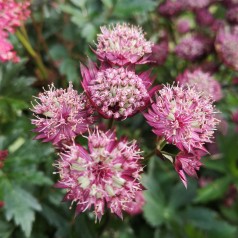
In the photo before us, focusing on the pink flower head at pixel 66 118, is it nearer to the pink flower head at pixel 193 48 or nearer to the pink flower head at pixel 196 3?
the pink flower head at pixel 193 48

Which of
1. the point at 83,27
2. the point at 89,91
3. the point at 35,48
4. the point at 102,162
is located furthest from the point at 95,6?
the point at 102,162

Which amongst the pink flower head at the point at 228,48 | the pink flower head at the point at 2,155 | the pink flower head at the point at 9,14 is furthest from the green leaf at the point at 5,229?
the pink flower head at the point at 228,48

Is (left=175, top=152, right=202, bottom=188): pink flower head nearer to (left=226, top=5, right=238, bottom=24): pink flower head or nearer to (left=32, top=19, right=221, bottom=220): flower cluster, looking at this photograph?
(left=32, top=19, right=221, bottom=220): flower cluster

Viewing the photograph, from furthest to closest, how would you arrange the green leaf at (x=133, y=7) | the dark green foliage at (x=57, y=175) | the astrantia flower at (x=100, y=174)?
the green leaf at (x=133, y=7), the dark green foliage at (x=57, y=175), the astrantia flower at (x=100, y=174)

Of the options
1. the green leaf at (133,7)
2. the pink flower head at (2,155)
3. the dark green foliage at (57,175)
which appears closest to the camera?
the pink flower head at (2,155)

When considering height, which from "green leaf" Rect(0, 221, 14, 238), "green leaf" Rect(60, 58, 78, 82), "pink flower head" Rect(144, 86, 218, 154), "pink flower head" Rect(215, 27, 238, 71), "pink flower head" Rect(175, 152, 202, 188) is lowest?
"pink flower head" Rect(175, 152, 202, 188)

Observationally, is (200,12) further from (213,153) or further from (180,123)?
(180,123)

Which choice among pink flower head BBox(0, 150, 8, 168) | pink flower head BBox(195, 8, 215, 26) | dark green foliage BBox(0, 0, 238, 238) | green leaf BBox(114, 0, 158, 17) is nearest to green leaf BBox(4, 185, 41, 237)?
dark green foliage BBox(0, 0, 238, 238)
